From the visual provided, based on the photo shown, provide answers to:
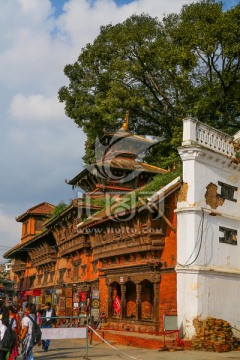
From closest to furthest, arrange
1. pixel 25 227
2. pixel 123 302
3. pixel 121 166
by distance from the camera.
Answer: pixel 123 302 < pixel 121 166 < pixel 25 227

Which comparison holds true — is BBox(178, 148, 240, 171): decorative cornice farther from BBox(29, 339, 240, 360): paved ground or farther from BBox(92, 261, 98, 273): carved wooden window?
BBox(92, 261, 98, 273): carved wooden window

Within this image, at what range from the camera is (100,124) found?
126ft

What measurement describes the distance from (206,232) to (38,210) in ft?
123

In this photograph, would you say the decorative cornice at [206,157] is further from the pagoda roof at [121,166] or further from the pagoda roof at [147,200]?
the pagoda roof at [121,166]

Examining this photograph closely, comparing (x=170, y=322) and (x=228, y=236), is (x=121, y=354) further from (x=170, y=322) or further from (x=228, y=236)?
(x=228, y=236)

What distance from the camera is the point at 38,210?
54531mm

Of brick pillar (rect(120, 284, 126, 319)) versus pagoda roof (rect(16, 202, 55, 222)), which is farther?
pagoda roof (rect(16, 202, 55, 222))

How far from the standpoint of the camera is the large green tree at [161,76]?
32.3 meters

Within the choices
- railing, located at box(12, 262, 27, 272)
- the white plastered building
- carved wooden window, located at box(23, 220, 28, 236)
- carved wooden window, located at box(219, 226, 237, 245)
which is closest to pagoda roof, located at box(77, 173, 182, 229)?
the white plastered building

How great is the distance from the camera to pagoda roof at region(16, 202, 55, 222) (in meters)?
53.8

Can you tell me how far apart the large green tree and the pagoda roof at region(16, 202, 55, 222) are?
16.6 m

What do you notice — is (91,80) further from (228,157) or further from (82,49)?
(228,157)

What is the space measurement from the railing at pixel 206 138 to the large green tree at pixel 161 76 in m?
12.3

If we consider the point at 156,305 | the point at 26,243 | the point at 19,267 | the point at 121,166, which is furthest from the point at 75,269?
the point at 19,267
